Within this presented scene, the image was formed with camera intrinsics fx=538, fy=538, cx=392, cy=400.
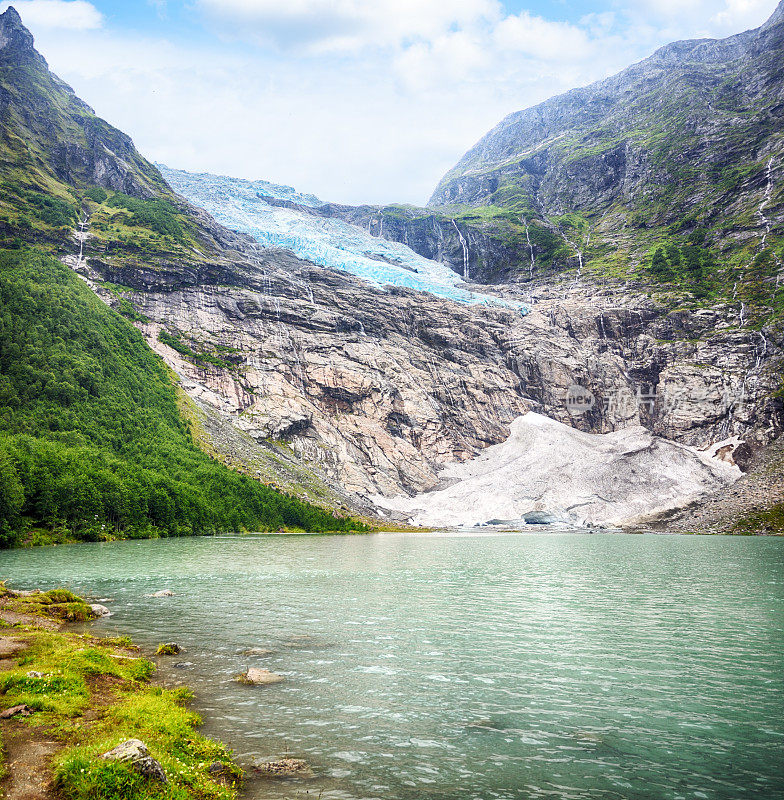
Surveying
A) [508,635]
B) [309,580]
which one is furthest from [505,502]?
[508,635]

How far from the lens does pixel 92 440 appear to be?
101 metres

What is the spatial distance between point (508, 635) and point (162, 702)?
17262mm

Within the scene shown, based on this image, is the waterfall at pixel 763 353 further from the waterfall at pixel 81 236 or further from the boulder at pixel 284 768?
the waterfall at pixel 81 236

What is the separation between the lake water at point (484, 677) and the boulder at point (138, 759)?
2.42 meters

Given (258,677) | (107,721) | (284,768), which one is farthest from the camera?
(258,677)

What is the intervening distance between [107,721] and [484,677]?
12.8 metres

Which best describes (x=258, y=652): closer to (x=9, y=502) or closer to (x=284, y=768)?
(x=284, y=768)

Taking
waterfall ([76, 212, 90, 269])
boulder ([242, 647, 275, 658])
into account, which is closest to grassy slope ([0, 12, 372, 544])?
waterfall ([76, 212, 90, 269])

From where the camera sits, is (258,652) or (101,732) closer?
(101,732)

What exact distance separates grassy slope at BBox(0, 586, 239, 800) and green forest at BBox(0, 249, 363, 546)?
60808 millimetres

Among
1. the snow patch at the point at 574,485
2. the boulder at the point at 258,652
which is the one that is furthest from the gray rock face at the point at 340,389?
the boulder at the point at 258,652

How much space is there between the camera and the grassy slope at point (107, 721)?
9703 millimetres

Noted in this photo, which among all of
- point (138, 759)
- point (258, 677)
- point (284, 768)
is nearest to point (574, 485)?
point (258, 677)

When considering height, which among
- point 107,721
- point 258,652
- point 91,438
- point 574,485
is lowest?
point 574,485
